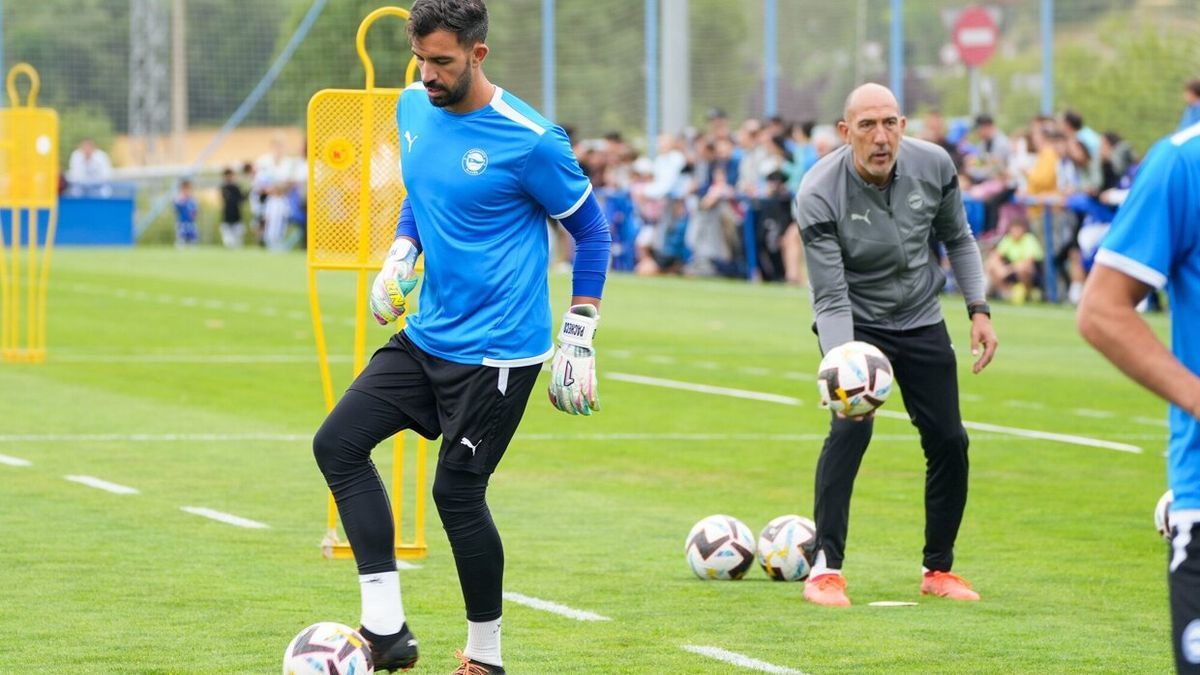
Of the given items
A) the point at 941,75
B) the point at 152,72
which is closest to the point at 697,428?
the point at 941,75

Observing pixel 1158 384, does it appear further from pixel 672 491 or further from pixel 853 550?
pixel 672 491

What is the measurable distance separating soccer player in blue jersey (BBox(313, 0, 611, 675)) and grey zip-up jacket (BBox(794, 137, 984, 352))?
1.79 m

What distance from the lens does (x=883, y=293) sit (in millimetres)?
8430

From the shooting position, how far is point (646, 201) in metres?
33.5

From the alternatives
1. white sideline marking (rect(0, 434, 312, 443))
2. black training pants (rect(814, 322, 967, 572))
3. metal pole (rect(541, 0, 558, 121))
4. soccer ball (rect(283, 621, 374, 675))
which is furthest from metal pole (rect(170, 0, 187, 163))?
soccer ball (rect(283, 621, 374, 675))

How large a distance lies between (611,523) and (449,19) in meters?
4.68

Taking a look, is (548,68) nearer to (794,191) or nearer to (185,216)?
(185,216)

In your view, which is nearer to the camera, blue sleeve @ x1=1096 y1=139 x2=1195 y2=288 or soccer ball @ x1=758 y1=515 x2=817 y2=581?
blue sleeve @ x1=1096 y1=139 x2=1195 y2=288

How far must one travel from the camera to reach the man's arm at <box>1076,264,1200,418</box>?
4176 millimetres

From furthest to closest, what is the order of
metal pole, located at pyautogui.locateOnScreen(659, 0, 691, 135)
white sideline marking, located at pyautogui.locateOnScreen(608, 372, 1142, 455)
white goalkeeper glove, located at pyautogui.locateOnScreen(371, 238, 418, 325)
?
metal pole, located at pyautogui.locateOnScreen(659, 0, 691, 135)
white sideline marking, located at pyautogui.locateOnScreen(608, 372, 1142, 455)
white goalkeeper glove, located at pyautogui.locateOnScreen(371, 238, 418, 325)

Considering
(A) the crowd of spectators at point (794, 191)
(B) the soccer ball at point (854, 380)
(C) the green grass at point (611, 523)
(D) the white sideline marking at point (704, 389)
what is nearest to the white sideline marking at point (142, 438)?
(C) the green grass at point (611, 523)

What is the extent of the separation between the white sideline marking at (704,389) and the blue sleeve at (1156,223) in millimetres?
11910

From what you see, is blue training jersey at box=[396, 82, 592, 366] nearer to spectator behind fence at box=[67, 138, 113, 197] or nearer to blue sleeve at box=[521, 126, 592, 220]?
blue sleeve at box=[521, 126, 592, 220]

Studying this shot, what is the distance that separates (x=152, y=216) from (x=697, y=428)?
35.8 metres
